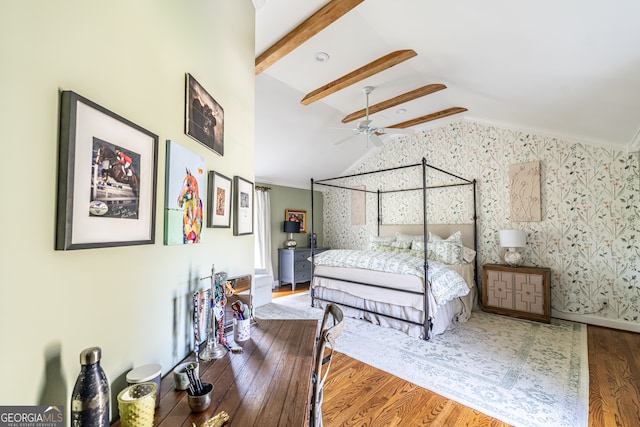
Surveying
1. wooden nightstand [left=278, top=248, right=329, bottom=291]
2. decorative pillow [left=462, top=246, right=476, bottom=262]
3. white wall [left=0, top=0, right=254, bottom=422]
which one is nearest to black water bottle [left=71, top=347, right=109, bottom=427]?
white wall [left=0, top=0, right=254, bottom=422]

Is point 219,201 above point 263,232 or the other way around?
above

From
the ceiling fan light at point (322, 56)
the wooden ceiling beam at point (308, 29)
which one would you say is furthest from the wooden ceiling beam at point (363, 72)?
the wooden ceiling beam at point (308, 29)

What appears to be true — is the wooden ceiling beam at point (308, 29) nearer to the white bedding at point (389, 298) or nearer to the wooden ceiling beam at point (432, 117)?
the white bedding at point (389, 298)

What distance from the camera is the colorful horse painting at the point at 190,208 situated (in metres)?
1.24

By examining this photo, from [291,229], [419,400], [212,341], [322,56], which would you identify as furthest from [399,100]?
[212,341]

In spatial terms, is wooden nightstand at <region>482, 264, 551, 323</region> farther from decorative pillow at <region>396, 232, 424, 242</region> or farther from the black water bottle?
the black water bottle

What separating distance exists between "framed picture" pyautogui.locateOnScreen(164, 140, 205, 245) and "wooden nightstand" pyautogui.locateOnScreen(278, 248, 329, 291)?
4738 mm

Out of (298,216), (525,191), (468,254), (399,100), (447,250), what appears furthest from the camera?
(298,216)

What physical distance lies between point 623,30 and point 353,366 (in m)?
3.14

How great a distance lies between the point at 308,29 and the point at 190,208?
2.04 metres

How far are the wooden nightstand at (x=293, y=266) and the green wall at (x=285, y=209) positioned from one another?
5.2 inches

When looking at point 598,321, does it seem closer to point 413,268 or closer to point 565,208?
point 565,208

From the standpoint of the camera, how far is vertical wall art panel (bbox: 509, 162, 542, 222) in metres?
4.20

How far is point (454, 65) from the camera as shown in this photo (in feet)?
9.48
